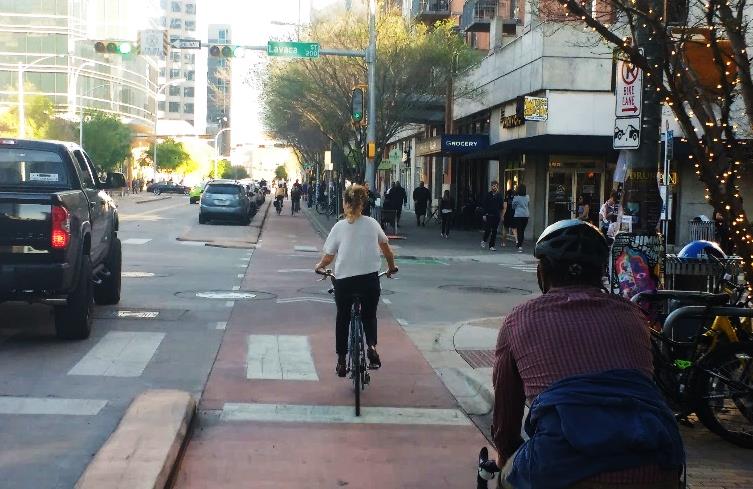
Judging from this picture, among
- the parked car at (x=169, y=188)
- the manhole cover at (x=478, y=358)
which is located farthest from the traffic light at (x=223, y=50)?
the parked car at (x=169, y=188)

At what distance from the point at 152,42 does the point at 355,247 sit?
66.0ft

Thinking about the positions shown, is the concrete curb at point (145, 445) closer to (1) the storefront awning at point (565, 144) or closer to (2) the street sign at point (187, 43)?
(2) the street sign at point (187, 43)

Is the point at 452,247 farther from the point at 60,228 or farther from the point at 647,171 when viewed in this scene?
the point at 647,171

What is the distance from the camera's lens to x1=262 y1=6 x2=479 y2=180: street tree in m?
32.8

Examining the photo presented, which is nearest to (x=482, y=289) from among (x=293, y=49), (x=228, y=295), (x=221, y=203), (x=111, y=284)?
(x=228, y=295)

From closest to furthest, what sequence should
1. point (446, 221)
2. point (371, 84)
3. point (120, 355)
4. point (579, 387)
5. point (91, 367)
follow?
point (579, 387)
point (91, 367)
point (120, 355)
point (371, 84)
point (446, 221)

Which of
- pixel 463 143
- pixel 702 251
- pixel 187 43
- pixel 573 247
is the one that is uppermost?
pixel 187 43

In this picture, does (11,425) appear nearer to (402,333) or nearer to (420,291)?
(402,333)

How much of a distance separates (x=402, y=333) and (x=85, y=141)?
6848 centimetres

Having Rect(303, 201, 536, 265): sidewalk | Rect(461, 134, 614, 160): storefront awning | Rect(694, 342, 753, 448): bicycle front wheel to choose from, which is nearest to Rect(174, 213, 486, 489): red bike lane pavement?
Rect(694, 342, 753, 448): bicycle front wheel

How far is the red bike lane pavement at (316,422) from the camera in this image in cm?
577

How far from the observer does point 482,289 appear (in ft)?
52.6

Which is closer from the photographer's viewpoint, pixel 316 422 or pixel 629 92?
pixel 316 422

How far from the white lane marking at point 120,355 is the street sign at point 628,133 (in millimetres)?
4650
